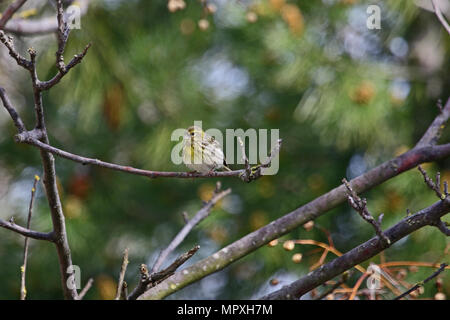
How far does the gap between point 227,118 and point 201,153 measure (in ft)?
5.68

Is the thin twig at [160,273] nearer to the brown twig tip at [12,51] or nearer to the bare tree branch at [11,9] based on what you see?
the brown twig tip at [12,51]

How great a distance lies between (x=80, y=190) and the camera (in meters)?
3.35

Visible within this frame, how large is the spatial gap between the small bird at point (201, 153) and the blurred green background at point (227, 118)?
41.1 inches

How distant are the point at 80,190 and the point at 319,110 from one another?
1355 mm

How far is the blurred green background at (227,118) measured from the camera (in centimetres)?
295

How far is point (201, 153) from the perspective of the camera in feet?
5.63

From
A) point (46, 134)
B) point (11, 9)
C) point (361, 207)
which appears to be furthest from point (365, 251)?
point (11, 9)

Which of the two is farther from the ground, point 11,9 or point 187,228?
point 11,9

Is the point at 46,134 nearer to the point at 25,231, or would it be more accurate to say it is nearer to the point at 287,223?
the point at 25,231

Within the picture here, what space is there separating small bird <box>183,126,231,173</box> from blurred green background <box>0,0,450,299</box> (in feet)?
3.42

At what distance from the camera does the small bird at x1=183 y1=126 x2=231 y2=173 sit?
1651 mm

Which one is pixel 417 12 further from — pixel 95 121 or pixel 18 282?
pixel 18 282

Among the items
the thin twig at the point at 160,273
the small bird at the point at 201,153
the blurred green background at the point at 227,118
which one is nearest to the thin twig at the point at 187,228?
the small bird at the point at 201,153
